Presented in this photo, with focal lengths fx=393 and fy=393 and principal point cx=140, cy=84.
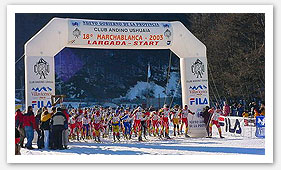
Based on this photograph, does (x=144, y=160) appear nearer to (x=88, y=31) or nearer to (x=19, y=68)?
(x=88, y=31)

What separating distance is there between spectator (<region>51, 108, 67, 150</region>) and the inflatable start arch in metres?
2.07

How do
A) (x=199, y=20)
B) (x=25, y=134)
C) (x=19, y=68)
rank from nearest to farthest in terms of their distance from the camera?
1. (x=25, y=134)
2. (x=199, y=20)
3. (x=19, y=68)

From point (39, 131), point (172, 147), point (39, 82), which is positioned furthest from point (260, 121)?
point (39, 82)

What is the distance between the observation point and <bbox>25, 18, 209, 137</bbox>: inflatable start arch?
1600 cm

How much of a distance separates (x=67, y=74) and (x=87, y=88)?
141 inches

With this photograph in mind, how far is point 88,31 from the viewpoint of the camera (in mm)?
17141

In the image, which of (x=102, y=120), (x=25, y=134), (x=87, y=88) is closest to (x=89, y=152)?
(x=25, y=134)

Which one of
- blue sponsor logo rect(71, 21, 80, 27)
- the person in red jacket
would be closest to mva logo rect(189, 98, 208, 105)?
blue sponsor logo rect(71, 21, 80, 27)

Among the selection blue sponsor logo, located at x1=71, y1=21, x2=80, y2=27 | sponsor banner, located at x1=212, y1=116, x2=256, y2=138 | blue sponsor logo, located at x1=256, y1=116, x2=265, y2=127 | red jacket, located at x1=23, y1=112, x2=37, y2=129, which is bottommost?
sponsor banner, located at x1=212, y1=116, x2=256, y2=138

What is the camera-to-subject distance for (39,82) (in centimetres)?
1594

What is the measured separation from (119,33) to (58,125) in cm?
541

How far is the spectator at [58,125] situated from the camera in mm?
13953

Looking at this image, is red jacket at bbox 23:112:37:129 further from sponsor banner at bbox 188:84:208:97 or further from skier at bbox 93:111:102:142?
sponsor banner at bbox 188:84:208:97

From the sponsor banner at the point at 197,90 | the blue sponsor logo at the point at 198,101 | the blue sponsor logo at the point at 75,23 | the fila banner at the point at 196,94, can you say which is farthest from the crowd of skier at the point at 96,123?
the blue sponsor logo at the point at 75,23
